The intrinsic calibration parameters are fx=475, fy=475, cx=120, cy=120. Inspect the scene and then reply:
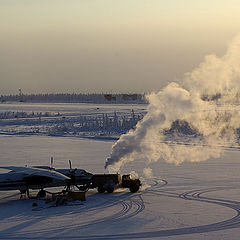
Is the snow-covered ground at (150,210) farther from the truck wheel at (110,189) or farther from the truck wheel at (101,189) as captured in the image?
the truck wheel at (101,189)

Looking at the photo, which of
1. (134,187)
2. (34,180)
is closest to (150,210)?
(134,187)

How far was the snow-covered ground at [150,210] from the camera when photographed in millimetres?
23500

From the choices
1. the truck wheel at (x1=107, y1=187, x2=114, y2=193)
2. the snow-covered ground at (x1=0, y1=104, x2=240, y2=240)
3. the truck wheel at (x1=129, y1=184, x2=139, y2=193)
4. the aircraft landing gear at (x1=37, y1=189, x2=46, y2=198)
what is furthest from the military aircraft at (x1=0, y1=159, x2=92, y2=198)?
the truck wheel at (x1=129, y1=184, x2=139, y2=193)

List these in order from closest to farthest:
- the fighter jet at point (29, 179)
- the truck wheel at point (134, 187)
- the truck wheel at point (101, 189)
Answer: the fighter jet at point (29, 179), the truck wheel at point (134, 187), the truck wheel at point (101, 189)

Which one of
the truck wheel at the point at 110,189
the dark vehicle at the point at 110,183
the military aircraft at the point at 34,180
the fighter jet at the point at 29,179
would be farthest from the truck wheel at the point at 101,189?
the fighter jet at the point at 29,179

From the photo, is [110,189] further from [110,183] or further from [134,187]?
[134,187]

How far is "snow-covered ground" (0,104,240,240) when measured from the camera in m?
23.5

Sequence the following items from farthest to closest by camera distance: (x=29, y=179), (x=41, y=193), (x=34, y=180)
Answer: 1. (x=41, y=193)
2. (x=34, y=180)
3. (x=29, y=179)

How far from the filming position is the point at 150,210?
A: 92.3 ft

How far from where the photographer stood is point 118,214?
89.5ft

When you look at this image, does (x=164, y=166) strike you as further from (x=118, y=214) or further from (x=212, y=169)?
(x=118, y=214)

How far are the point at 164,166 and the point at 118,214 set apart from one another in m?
17.4

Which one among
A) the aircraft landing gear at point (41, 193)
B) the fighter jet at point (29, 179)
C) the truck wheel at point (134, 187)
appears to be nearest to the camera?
the fighter jet at point (29, 179)

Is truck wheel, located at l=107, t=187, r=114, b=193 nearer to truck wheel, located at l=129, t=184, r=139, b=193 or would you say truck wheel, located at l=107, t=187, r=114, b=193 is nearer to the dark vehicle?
the dark vehicle
